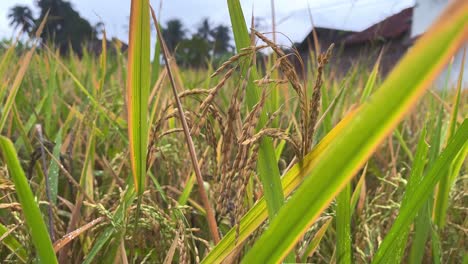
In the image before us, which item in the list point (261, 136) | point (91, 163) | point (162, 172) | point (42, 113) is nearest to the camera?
point (261, 136)

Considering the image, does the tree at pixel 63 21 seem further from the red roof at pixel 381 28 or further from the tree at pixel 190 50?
the red roof at pixel 381 28

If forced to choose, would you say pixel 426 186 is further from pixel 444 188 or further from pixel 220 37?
pixel 220 37

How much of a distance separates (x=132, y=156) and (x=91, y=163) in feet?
1.16

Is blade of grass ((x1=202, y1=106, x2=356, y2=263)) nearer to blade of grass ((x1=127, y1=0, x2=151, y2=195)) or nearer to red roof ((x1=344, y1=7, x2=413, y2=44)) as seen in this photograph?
blade of grass ((x1=127, y1=0, x2=151, y2=195))

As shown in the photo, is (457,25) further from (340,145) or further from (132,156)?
(132,156)

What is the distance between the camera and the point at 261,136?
14.1 inches

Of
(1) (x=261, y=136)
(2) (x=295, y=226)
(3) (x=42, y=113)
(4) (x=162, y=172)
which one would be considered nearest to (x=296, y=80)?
(1) (x=261, y=136)

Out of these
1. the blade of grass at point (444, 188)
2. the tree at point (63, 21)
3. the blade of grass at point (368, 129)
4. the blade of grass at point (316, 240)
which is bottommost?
the blade of grass at point (316, 240)

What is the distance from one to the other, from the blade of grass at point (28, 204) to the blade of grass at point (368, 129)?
15 cm

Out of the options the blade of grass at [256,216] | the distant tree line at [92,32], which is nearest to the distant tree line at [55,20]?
the distant tree line at [92,32]

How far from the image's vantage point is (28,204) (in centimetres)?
32

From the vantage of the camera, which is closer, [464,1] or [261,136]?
[464,1]

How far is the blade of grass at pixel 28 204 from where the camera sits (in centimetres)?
31

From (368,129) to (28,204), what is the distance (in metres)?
0.23
